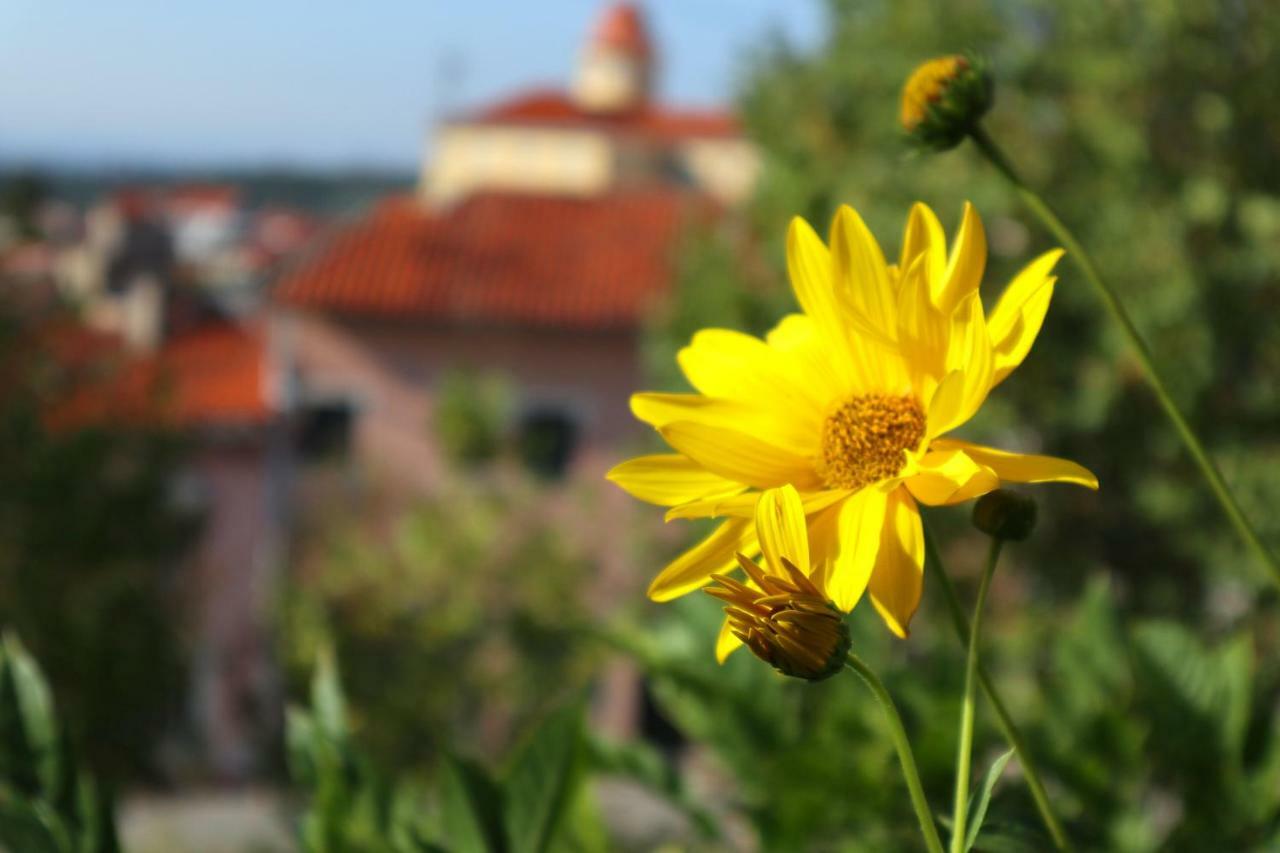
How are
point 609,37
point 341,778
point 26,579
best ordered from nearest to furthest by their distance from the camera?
point 341,778
point 26,579
point 609,37

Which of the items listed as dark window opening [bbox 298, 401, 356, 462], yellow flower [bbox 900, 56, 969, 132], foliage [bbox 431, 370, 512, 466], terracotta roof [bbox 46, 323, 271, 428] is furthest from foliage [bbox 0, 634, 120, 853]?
dark window opening [bbox 298, 401, 356, 462]

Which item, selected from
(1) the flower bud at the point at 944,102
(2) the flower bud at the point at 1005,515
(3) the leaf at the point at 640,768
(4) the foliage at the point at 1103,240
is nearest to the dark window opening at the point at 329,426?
(4) the foliage at the point at 1103,240

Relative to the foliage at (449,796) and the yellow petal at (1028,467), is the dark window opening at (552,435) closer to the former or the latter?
the foliage at (449,796)

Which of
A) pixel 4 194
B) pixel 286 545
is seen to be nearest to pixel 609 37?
pixel 286 545

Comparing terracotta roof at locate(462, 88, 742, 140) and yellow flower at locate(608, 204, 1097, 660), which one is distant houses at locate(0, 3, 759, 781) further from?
terracotta roof at locate(462, 88, 742, 140)

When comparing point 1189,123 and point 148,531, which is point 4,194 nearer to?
point 148,531

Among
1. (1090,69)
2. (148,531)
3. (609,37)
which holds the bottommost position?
(148,531)
